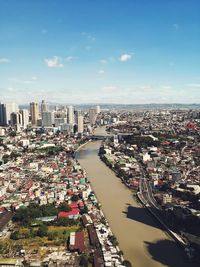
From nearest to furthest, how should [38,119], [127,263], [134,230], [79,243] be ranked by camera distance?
[127,263]
[79,243]
[134,230]
[38,119]

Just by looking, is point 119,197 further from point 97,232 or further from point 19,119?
point 19,119

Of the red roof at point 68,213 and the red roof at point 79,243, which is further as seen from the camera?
the red roof at point 68,213

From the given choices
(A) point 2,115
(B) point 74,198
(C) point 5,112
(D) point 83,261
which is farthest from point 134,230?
(A) point 2,115

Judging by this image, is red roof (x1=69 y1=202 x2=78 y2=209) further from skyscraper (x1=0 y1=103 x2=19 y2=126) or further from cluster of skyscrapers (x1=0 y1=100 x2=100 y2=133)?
skyscraper (x1=0 y1=103 x2=19 y2=126)

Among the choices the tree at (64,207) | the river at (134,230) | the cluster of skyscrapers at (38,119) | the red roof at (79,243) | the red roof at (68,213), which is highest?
the cluster of skyscrapers at (38,119)

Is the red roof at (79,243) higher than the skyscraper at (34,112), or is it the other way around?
the skyscraper at (34,112)

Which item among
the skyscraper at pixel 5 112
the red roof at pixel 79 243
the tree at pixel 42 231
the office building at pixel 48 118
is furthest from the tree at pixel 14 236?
the skyscraper at pixel 5 112

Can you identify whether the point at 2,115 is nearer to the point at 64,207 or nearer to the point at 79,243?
the point at 64,207

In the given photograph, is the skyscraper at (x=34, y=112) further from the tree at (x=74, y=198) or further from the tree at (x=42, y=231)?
the tree at (x=42, y=231)

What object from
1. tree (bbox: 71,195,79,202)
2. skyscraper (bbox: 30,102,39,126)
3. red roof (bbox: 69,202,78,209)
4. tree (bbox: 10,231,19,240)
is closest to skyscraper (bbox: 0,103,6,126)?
skyscraper (bbox: 30,102,39,126)
